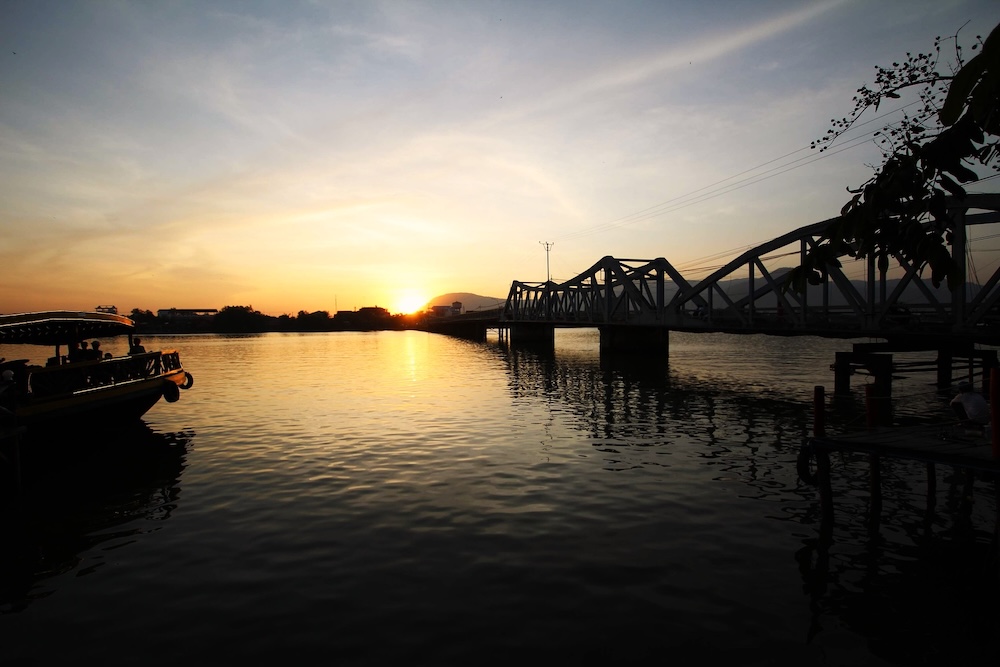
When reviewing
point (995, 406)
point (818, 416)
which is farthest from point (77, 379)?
point (995, 406)

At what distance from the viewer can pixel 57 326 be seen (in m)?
23.7

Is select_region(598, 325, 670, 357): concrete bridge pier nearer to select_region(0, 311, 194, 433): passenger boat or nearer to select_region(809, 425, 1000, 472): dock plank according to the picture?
select_region(0, 311, 194, 433): passenger boat

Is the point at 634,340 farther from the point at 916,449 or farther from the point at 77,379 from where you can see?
the point at 916,449

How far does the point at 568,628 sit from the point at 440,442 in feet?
44.6

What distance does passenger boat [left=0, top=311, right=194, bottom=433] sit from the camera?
17203 millimetres

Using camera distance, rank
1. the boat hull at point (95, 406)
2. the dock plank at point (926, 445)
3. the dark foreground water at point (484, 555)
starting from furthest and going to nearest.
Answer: the boat hull at point (95, 406)
the dock plank at point (926, 445)
the dark foreground water at point (484, 555)

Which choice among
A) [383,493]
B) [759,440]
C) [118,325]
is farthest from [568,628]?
[118,325]

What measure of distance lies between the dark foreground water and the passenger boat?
1.57 metres

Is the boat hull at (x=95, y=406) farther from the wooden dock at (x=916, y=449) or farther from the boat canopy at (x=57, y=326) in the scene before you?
the wooden dock at (x=916, y=449)

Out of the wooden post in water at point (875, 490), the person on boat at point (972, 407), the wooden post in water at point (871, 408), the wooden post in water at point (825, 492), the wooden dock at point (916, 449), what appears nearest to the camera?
the wooden dock at point (916, 449)

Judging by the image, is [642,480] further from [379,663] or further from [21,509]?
[21,509]

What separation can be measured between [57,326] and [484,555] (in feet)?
72.9

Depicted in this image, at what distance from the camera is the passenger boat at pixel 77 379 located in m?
17.2

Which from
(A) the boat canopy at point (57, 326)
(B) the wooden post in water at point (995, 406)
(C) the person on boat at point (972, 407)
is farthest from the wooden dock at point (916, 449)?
(A) the boat canopy at point (57, 326)
